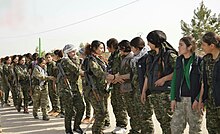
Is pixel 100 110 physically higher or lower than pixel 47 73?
lower

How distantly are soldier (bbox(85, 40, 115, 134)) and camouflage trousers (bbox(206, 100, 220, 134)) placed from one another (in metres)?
1.85

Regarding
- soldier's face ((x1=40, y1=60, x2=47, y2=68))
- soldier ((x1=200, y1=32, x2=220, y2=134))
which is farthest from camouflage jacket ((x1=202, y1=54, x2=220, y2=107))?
soldier's face ((x1=40, y1=60, x2=47, y2=68))

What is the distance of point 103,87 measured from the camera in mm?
5355

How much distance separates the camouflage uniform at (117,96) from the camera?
590cm

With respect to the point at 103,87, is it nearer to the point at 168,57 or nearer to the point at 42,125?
the point at 168,57

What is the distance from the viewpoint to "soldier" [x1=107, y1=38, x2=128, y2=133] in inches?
233

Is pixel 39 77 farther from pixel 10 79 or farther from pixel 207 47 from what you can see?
pixel 207 47

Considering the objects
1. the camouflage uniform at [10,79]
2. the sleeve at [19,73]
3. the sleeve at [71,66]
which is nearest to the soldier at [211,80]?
the sleeve at [71,66]

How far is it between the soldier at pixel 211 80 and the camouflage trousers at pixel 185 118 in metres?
0.16

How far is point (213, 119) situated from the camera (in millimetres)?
3896

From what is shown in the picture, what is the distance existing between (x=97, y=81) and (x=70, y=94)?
995mm

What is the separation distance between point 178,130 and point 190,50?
1.05 metres

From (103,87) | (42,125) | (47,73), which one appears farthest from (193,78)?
(47,73)

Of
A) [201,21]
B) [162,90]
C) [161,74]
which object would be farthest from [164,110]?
[201,21]
